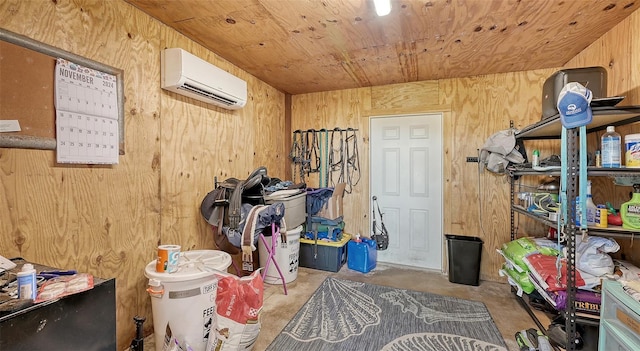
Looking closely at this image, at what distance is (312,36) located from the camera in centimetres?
224

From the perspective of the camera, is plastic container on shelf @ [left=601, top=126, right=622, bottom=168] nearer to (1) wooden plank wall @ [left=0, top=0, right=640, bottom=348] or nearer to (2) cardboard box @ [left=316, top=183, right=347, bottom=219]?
(1) wooden plank wall @ [left=0, top=0, right=640, bottom=348]

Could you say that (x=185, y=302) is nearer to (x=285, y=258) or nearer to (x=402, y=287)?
(x=285, y=258)

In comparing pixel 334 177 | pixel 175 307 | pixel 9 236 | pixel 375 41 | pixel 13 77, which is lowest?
pixel 175 307

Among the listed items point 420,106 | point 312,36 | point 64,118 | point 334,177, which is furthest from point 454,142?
point 64,118

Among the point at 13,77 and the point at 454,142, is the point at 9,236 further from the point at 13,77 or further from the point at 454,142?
the point at 454,142

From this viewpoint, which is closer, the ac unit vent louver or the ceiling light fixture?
the ceiling light fixture

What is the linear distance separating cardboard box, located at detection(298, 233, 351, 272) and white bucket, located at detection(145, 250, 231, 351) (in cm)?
174

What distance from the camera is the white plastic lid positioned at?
1.60 metres

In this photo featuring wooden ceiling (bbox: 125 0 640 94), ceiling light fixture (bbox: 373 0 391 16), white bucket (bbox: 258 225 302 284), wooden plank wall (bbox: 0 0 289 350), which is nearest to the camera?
wooden plank wall (bbox: 0 0 289 350)

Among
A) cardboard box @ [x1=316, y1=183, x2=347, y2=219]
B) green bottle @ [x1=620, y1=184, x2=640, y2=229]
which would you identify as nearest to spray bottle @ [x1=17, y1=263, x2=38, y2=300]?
cardboard box @ [x1=316, y1=183, x2=347, y2=219]

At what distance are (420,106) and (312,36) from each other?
1752 mm

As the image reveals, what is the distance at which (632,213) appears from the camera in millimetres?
1635

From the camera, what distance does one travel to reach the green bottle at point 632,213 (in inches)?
63.7

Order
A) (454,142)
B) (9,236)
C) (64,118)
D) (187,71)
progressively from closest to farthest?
1. (9,236)
2. (64,118)
3. (187,71)
4. (454,142)
